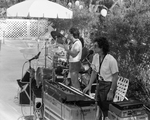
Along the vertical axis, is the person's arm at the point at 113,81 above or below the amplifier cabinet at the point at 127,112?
above

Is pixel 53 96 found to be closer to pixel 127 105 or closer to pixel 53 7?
pixel 127 105

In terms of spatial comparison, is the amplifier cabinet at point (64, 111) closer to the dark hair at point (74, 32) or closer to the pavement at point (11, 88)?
the pavement at point (11, 88)

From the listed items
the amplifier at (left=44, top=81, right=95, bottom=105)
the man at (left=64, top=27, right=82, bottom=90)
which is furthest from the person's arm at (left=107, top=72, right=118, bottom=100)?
the man at (left=64, top=27, right=82, bottom=90)

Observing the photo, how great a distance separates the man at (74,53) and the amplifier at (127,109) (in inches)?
→ 68.5

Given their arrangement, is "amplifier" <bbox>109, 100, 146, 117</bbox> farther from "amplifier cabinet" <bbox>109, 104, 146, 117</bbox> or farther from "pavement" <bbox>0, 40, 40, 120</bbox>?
"pavement" <bbox>0, 40, 40, 120</bbox>

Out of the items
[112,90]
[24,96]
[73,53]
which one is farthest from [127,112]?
[24,96]

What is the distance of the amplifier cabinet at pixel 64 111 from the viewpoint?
131 inches

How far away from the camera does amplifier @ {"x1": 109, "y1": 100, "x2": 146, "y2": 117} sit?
282cm

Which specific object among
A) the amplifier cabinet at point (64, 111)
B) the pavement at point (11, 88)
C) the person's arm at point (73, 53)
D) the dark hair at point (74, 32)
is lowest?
the pavement at point (11, 88)

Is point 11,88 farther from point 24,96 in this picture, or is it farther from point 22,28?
point 22,28

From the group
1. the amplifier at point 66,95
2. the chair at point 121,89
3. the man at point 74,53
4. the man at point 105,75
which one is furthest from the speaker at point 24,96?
the man at point 105,75

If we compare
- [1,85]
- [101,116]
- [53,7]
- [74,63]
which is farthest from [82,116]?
[1,85]

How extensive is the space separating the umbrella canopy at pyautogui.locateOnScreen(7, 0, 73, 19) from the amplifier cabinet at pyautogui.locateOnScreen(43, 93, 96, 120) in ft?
6.30

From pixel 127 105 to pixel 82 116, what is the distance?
2.36 feet
